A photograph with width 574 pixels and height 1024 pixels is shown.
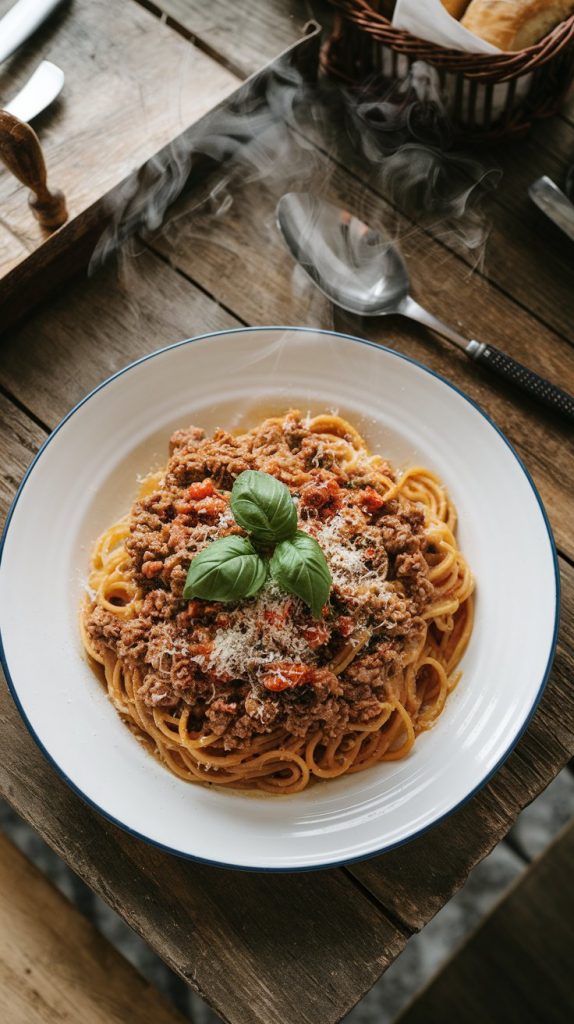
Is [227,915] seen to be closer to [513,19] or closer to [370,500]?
[370,500]

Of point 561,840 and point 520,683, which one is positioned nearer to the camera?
point 520,683

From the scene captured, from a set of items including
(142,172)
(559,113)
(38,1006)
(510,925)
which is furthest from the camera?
(510,925)

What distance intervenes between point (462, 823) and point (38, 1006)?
1826 mm

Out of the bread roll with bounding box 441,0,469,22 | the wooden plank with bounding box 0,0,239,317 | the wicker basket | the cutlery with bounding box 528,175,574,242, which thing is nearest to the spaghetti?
the wooden plank with bounding box 0,0,239,317

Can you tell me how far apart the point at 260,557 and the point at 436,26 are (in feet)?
7.04

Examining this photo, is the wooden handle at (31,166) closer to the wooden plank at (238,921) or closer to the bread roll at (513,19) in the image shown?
the bread roll at (513,19)

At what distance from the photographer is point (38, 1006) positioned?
3.49m

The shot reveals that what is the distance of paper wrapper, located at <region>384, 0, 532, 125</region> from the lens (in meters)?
3.33

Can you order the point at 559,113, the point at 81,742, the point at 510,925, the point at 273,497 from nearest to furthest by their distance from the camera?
the point at 273,497 < the point at 81,742 < the point at 559,113 < the point at 510,925

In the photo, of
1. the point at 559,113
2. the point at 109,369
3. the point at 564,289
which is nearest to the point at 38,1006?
the point at 109,369

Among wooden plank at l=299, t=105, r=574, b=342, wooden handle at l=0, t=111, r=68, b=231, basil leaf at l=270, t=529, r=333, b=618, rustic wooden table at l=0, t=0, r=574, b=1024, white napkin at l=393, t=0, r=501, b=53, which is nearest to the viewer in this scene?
basil leaf at l=270, t=529, r=333, b=618

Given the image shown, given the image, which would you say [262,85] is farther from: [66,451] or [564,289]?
[66,451]

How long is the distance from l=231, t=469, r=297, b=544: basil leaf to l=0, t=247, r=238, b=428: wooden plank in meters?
1.15

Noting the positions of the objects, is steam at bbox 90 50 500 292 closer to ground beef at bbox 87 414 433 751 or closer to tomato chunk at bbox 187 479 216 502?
ground beef at bbox 87 414 433 751
